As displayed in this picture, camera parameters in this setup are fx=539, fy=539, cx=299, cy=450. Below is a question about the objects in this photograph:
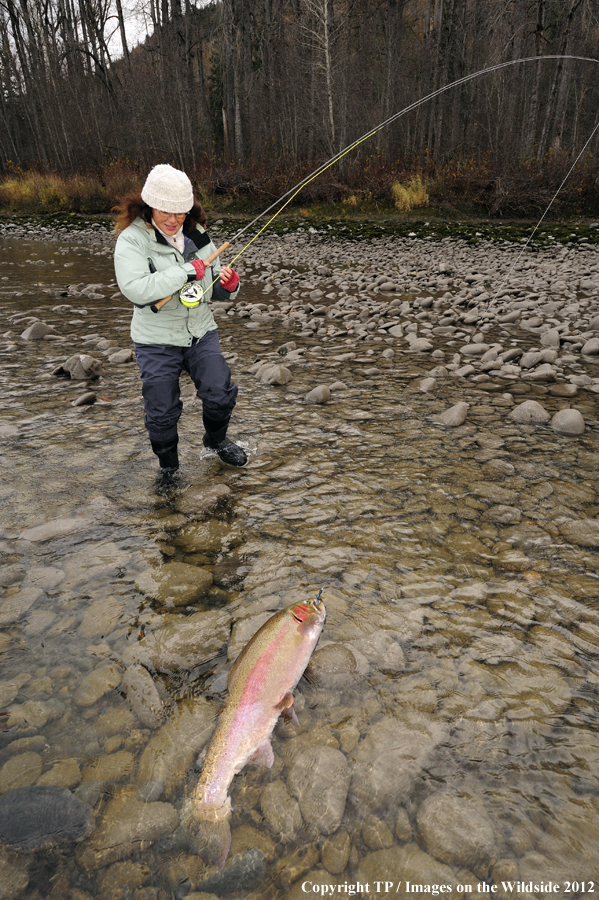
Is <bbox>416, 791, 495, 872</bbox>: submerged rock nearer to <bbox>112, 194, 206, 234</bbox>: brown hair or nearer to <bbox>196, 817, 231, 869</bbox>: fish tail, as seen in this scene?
<bbox>196, 817, 231, 869</bbox>: fish tail

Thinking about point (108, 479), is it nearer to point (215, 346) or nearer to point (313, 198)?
point (215, 346)

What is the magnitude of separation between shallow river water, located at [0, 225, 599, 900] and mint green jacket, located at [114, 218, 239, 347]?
0.96m

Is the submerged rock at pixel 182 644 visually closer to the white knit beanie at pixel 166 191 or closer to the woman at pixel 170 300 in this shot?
the woman at pixel 170 300

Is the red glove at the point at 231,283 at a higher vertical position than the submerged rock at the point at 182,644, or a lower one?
higher

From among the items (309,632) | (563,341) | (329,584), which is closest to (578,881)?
(309,632)

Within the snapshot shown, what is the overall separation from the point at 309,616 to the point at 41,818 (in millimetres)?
987

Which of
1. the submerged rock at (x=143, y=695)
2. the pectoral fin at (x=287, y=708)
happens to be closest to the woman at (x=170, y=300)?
the submerged rock at (x=143, y=695)

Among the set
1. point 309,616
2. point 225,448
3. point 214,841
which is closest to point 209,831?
point 214,841

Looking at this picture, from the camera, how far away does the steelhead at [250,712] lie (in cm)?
158

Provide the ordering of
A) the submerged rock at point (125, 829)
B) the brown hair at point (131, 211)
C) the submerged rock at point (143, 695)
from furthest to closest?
the brown hair at point (131, 211) → the submerged rock at point (143, 695) → the submerged rock at point (125, 829)

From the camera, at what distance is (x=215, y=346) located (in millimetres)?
3486

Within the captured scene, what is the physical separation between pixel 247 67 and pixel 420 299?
64.0 ft

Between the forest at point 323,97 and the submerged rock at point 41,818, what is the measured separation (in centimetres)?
1737

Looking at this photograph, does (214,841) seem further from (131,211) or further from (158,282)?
(131,211)
